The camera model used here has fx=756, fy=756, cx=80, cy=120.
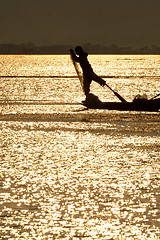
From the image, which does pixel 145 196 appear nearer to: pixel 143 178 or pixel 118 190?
pixel 118 190

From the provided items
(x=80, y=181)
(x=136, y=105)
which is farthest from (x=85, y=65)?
(x=80, y=181)

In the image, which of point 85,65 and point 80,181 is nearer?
point 80,181

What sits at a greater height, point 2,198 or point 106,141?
point 106,141

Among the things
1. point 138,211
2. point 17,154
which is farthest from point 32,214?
point 17,154

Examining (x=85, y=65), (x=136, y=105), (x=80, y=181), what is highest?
(x=85, y=65)

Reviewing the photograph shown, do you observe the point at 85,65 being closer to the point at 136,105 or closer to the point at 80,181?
the point at 136,105

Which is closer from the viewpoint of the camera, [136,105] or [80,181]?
[80,181]

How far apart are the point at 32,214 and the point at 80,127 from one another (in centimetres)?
1638

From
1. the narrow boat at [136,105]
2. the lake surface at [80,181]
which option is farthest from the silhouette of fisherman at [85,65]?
the lake surface at [80,181]

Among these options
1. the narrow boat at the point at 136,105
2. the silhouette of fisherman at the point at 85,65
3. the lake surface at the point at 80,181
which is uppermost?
the silhouette of fisherman at the point at 85,65

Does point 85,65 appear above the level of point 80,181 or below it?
above

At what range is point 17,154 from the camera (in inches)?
896

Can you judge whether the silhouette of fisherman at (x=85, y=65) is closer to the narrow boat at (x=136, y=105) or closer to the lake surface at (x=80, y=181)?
the narrow boat at (x=136, y=105)

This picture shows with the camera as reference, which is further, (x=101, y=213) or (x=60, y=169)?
(x=60, y=169)
